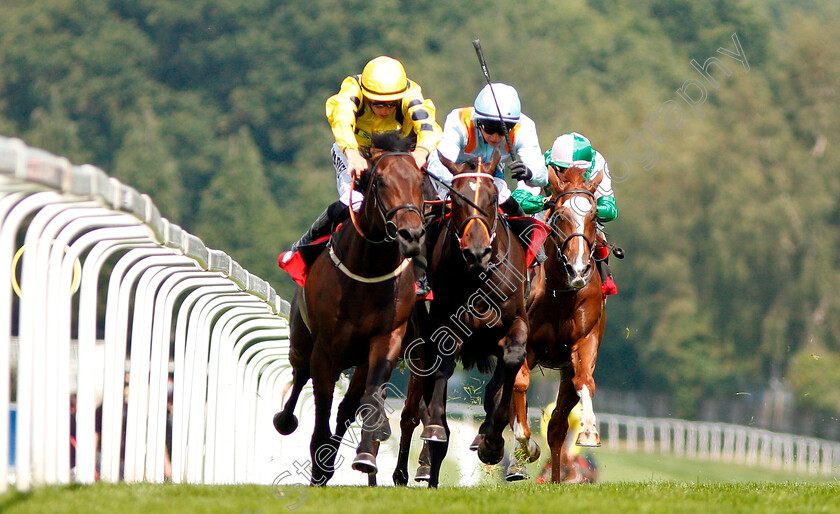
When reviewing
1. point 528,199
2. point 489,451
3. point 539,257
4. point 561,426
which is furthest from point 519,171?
point 561,426

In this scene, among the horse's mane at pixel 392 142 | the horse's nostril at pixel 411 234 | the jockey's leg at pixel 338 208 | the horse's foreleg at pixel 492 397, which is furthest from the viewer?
the jockey's leg at pixel 338 208

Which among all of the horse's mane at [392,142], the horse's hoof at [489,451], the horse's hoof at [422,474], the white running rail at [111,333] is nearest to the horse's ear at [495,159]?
the horse's mane at [392,142]

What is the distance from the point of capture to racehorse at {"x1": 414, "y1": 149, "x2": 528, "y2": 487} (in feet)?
23.9

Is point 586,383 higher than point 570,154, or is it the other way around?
point 570,154

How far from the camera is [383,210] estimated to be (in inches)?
266

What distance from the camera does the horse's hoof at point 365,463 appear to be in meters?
6.72

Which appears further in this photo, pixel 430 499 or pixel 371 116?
pixel 371 116

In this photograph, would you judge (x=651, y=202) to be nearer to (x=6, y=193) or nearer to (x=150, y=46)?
(x=150, y=46)

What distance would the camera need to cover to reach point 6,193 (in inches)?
191

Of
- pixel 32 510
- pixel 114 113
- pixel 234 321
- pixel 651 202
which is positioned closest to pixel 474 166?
pixel 234 321

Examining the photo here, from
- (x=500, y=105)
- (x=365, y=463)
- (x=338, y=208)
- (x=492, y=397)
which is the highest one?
(x=500, y=105)

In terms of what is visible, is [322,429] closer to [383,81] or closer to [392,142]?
[392,142]

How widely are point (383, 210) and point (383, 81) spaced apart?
1185 millimetres

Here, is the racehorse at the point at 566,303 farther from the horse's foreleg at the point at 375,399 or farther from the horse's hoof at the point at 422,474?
the horse's foreleg at the point at 375,399
